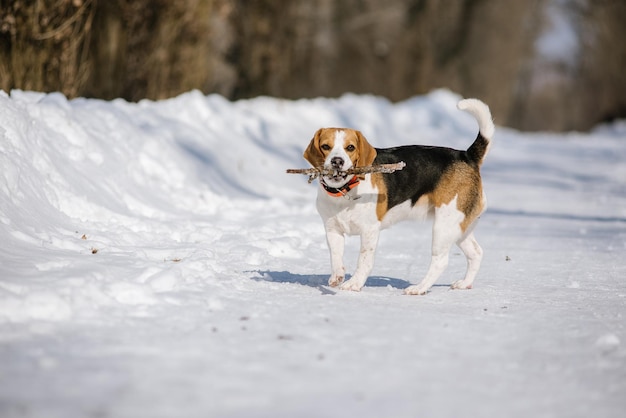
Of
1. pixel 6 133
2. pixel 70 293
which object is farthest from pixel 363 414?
pixel 6 133

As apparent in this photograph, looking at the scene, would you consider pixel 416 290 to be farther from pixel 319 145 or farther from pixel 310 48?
pixel 310 48

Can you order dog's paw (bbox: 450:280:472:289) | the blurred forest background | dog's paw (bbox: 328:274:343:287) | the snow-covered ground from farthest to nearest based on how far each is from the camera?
the blurred forest background, dog's paw (bbox: 450:280:472:289), dog's paw (bbox: 328:274:343:287), the snow-covered ground

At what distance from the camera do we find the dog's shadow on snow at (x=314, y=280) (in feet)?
18.0

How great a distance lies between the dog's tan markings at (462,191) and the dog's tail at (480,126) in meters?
0.22

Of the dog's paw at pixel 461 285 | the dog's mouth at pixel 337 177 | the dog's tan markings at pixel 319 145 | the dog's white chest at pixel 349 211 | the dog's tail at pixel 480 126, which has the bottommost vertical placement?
the dog's paw at pixel 461 285

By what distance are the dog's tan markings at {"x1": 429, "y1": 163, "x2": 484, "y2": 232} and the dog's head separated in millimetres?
586

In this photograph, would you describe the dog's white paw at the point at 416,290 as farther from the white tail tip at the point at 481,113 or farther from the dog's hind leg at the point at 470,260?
the white tail tip at the point at 481,113

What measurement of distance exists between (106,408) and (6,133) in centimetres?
427

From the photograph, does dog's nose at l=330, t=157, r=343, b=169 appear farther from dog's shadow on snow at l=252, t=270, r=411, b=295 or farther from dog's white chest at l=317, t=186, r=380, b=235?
Result: dog's shadow on snow at l=252, t=270, r=411, b=295

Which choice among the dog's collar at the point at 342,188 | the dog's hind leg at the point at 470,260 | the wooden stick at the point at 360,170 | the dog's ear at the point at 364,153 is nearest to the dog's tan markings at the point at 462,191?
the dog's hind leg at the point at 470,260

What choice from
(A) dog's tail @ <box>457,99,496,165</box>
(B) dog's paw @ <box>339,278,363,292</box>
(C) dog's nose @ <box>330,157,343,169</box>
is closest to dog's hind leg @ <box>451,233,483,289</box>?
(A) dog's tail @ <box>457,99,496,165</box>

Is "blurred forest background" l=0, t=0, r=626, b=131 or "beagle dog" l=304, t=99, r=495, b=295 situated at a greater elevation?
"blurred forest background" l=0, t=0, r=626, b=131

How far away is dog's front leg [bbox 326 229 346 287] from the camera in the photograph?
5.50 meters

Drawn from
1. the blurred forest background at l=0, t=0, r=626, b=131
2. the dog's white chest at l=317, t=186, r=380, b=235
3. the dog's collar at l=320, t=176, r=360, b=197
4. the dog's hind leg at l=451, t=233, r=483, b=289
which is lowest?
the dog's hind leg at l=451, t=233, r=483, b=289
